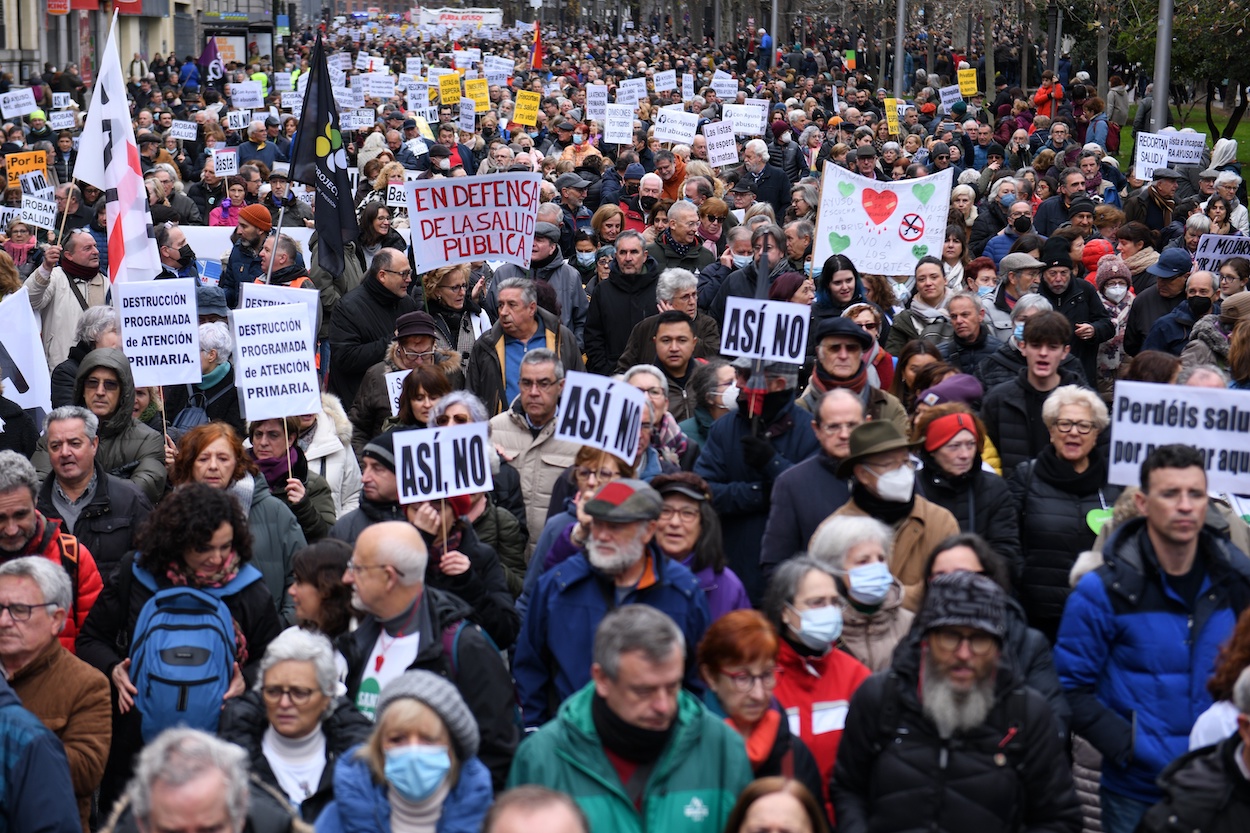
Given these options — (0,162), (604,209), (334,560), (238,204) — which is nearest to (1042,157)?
(604,209)

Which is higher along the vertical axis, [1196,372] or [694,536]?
[1196,372]

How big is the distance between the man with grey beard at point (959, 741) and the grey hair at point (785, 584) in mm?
491

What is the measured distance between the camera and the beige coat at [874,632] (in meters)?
5.32

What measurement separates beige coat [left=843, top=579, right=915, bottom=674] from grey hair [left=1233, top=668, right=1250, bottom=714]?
1225 mm

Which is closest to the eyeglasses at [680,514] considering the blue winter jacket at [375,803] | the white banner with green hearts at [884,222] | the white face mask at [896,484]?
the white face mask at [896,484]

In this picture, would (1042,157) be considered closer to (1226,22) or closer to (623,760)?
(1226,22)

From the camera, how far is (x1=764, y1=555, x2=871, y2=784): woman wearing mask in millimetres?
4867

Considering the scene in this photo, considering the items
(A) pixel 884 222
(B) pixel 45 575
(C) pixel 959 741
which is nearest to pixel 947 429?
(C) pixel 959 741

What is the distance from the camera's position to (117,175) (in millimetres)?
10445

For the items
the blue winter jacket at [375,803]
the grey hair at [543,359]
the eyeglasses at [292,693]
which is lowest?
the blue winter jacket at [375,803]

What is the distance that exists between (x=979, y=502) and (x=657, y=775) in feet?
7.99

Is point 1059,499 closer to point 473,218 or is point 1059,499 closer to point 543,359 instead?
point 543,359

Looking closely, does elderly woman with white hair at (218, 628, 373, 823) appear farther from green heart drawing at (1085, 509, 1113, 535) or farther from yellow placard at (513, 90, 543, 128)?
yellow placard at (513, 90, 543, 128)

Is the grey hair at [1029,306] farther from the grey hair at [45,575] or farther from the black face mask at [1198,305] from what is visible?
the grey hair at [45,575]
